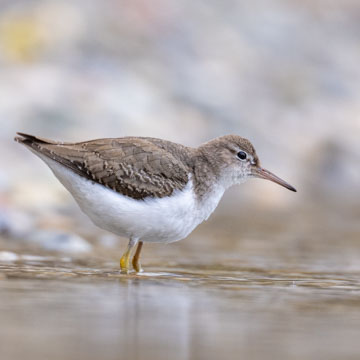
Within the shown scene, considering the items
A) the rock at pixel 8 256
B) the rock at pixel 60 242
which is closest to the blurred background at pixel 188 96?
the rock at pixel 60 242

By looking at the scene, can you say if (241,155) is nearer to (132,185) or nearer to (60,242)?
(132,185)

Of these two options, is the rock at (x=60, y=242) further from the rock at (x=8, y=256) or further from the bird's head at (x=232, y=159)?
the bird's head at (x=232, y=159)

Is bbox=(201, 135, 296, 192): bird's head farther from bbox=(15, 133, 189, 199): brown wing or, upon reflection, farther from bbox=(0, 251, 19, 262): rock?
bbox=(0, 251, 19, 262): rock

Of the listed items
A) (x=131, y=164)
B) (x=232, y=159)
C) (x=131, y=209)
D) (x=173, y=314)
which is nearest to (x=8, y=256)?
(x=131, y=209)

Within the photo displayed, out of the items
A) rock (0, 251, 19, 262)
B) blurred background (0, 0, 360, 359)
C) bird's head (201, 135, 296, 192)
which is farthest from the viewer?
blurred background (0, 0, 360, 359)

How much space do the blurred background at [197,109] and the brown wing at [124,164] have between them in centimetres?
94

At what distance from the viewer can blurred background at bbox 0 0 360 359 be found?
388 inches

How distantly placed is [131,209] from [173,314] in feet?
7.10

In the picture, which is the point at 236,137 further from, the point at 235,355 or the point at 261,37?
the point at 261,37

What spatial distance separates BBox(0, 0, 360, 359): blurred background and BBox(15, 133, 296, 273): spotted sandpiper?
69cm

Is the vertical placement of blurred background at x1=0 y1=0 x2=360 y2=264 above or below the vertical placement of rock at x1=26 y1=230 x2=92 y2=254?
above

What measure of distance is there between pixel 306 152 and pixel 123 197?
30.1ft

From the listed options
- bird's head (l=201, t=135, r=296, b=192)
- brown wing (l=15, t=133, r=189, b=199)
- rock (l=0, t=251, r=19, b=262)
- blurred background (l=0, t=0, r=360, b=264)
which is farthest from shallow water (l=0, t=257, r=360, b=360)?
blurred background (l=0, t=0, r=360, b=264)

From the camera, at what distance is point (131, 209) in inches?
291
